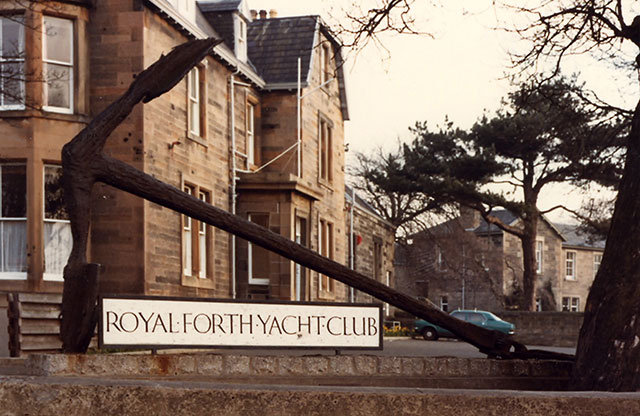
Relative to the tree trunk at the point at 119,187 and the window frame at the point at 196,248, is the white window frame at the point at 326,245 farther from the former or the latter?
the tree trunk at the point at 119,187

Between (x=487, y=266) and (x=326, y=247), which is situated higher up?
(x=326, y=247)

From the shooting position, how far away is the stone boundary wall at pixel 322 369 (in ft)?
23.5

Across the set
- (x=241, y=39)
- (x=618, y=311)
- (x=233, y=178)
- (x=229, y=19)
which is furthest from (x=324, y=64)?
(x=618, y=311)

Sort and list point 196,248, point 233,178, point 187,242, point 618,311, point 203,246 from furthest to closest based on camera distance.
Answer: point 233,178 → point 203,246 → point 196,248 → point 187,242 → point 618,311

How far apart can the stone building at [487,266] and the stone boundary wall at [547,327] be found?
1793 centimetres

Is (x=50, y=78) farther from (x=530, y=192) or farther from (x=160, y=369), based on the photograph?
(x=530, y=192)

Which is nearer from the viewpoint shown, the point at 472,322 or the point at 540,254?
the point at 472,322

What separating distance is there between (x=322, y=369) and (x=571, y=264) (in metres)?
66.7

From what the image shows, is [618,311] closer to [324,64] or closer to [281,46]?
[281,46]

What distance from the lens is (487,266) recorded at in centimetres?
6500

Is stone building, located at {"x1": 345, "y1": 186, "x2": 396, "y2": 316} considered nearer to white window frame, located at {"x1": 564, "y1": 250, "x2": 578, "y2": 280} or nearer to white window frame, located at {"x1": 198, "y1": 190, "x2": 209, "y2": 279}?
white window frame, located at {"x1": 198, "y1": 190, "x2": 209, "y2": 279}

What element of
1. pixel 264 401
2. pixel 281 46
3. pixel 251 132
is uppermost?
pixel 281 46

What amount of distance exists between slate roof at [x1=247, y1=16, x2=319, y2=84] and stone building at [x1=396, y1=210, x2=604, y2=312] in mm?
28163

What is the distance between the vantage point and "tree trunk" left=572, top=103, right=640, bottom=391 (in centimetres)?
732
